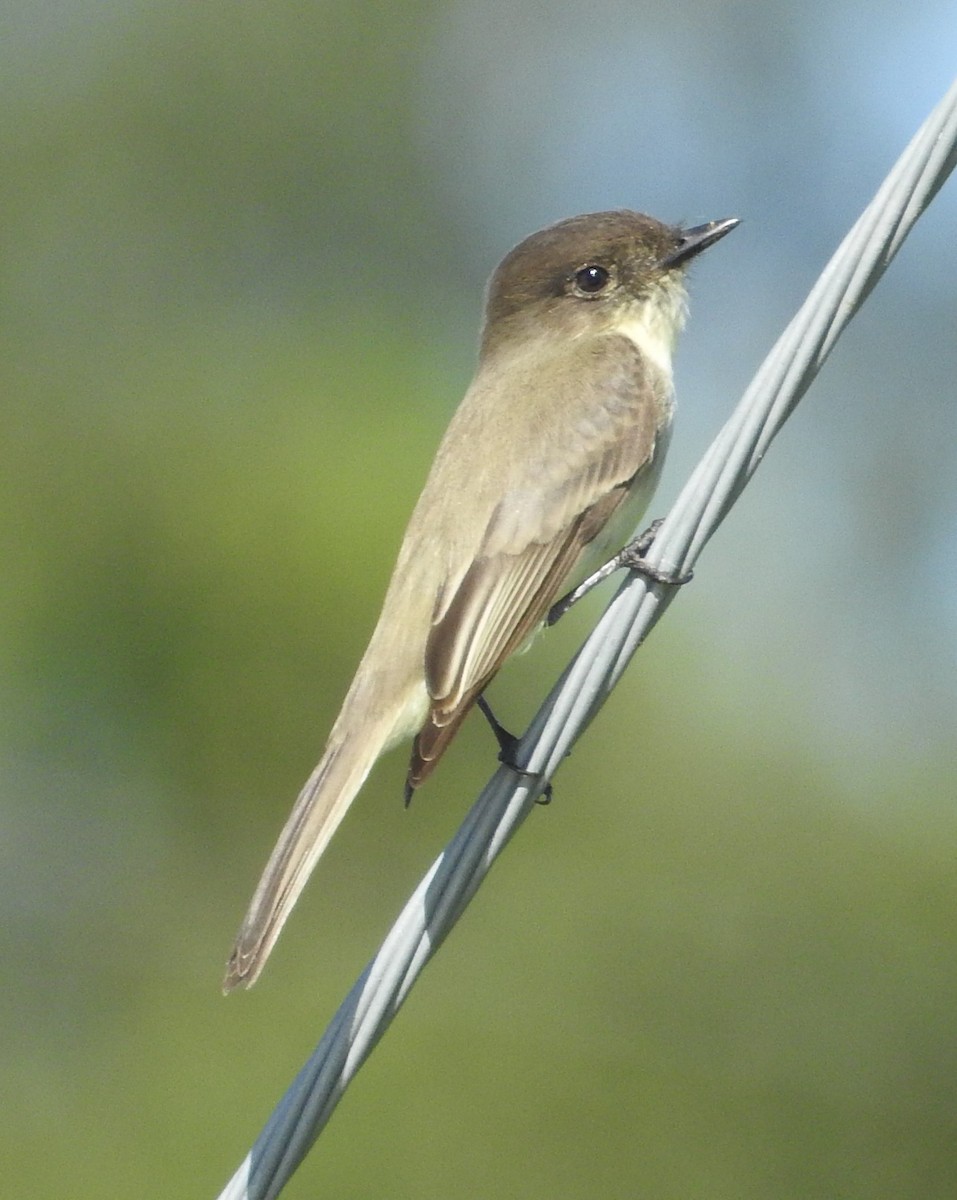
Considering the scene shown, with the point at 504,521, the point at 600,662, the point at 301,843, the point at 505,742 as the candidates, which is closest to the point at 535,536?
the point at 504,521

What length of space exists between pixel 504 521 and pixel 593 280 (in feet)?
3.49

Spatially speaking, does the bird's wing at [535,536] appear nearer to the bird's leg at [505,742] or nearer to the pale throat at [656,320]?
the bird's leg at [505,742]

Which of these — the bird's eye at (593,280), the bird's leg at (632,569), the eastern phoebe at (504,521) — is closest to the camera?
the bird's leg at (632,569)

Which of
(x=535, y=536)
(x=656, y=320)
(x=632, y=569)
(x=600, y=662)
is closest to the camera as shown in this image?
(x=600, y=662)

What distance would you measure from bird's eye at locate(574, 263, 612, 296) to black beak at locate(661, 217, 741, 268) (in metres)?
0.15

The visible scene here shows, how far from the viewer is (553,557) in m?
3.76

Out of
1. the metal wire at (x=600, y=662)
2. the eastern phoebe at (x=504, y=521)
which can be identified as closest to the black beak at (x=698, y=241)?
the eastern phoebe at (x=504, y=521)

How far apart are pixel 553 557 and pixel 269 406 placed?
841cm

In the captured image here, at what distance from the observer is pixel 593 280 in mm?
4594

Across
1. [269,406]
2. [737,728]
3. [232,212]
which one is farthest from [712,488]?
[232,212]

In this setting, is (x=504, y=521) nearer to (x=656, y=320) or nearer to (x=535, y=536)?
(x=535, y=536)

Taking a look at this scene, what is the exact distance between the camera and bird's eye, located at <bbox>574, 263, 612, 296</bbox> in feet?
15.1

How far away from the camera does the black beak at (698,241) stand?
4566mm

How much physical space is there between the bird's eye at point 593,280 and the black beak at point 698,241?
149mm
